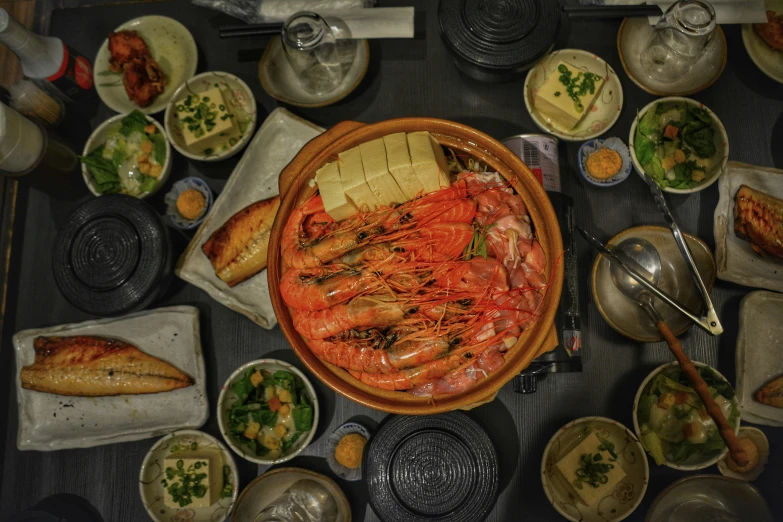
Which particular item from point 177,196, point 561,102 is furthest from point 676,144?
point 177,196

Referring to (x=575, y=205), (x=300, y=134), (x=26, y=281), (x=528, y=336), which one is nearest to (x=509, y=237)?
(x=528, y=336)

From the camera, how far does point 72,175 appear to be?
2.96 m

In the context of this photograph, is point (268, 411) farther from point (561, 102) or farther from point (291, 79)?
point (561, 102)

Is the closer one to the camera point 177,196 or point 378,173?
point 378,173

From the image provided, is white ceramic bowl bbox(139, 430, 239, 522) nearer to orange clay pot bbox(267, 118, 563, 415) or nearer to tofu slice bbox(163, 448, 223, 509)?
tofu slice bbox(163, 448, 223, 509)

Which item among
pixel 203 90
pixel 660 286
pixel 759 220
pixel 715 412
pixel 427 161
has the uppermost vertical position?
pixel 203 90

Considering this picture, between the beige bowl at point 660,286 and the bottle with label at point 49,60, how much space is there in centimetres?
286

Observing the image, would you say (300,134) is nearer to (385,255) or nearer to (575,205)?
(385,255)

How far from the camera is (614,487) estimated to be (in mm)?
2418

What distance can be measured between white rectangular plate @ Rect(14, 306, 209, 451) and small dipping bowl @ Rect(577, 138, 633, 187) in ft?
6.74

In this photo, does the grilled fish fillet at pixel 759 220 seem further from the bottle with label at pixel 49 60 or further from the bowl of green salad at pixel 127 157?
the bottle with label at pixel 49 60

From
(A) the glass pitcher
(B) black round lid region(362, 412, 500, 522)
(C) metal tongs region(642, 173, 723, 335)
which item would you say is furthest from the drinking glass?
(B) black round lid region(362, 412, 500, 522)

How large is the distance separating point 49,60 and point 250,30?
1084mm

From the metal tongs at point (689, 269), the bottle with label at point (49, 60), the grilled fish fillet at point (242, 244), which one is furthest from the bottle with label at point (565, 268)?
the bottle with label at point (49, 60)
